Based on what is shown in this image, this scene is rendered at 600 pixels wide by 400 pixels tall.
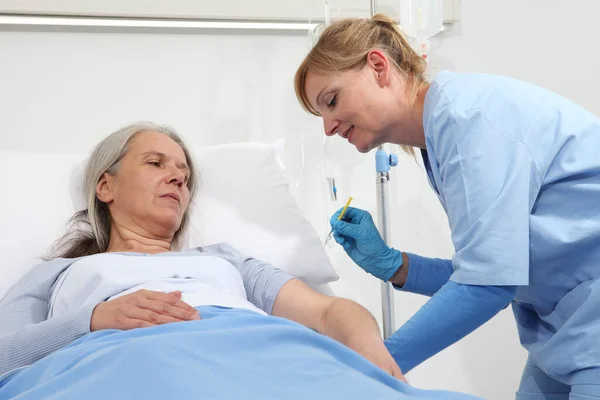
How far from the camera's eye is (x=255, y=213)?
2.02 metres

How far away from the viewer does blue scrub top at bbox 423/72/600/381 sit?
1.27 m

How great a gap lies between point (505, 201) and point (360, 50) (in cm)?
52

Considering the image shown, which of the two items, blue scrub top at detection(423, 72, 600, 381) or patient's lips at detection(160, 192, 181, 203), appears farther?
patient's lips at detection(160, 192, 181, 203)

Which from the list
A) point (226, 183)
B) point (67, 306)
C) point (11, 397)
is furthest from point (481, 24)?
point (11, 397)

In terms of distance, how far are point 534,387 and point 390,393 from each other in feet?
2.60

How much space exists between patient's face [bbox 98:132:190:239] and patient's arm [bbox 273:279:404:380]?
391 millimetres

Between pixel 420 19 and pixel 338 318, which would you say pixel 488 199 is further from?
pixel 420 19

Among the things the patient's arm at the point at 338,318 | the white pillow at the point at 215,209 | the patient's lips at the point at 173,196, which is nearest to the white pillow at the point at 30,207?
the white pillow at the point at 215,209

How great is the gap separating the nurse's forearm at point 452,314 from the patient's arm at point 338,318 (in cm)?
7

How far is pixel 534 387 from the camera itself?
1.59m

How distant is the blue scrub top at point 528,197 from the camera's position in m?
1.27

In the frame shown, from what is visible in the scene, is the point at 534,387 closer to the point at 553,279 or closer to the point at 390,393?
the point at 553,279

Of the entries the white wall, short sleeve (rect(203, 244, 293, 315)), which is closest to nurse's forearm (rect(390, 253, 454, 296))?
short sleeve (rect(203, 244, 293, 315))

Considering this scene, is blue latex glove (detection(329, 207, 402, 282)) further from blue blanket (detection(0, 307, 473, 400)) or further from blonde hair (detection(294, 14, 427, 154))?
blue blanket (detection(0, 307, 473, 400))
